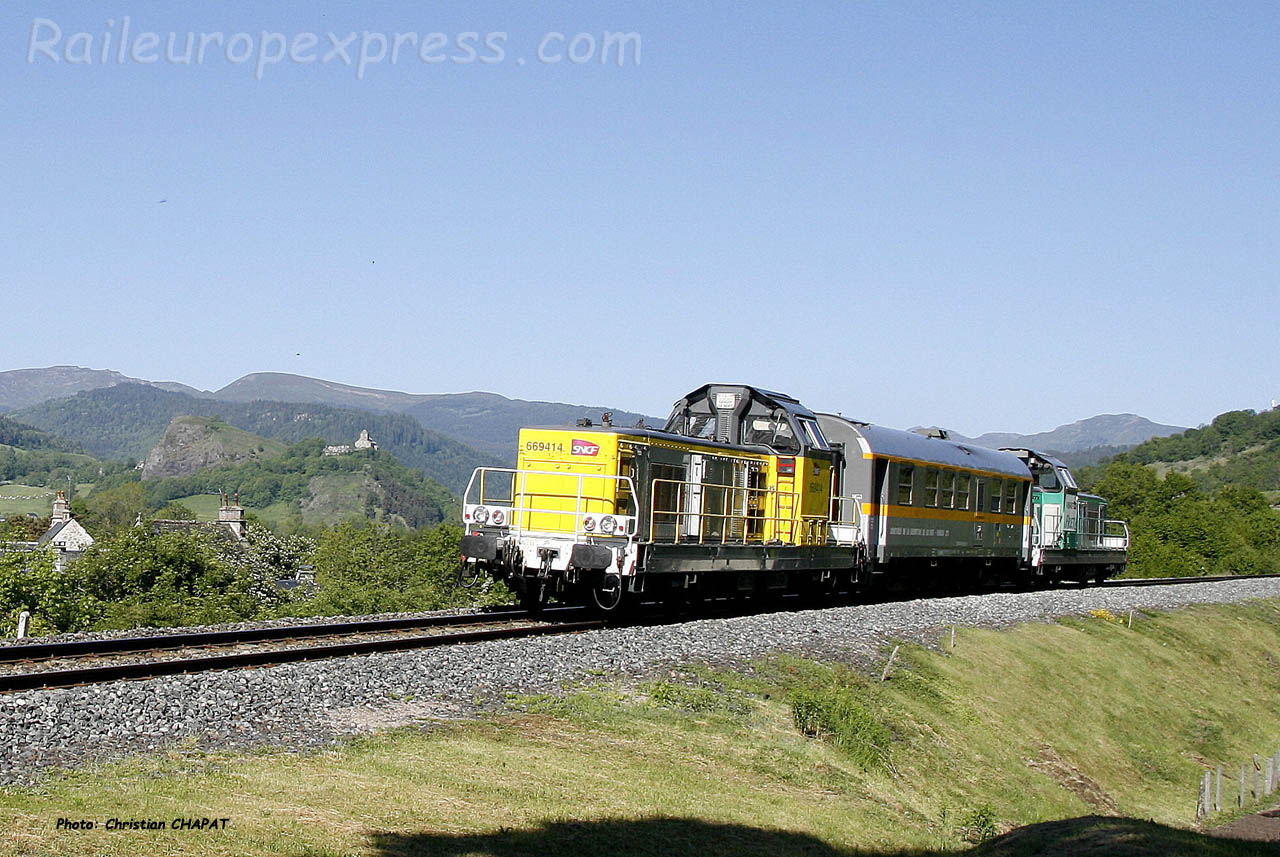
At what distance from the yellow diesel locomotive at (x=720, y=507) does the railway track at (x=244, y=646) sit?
98 cm

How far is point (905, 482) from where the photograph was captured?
29.0 metres

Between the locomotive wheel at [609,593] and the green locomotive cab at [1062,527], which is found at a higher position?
the green locomotive cab at [1062,527]

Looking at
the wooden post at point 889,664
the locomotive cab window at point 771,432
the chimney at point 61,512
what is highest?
the locomotive cab window at point 771,432

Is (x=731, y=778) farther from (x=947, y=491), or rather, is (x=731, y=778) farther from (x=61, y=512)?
(x=61, y=512)

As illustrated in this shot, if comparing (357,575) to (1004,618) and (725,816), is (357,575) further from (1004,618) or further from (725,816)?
(725,816)

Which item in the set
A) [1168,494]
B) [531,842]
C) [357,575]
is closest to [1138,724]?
[531,842]

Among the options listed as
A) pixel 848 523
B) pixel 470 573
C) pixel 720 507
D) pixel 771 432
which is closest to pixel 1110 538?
pixel 848 523

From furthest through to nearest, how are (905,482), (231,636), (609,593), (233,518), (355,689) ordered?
(233,518) < (905,482) < (609,593) < (231,636) < (355,689)

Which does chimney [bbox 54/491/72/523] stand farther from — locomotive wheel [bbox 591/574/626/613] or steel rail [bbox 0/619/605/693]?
steel rail [bbox 0/619/605/693]

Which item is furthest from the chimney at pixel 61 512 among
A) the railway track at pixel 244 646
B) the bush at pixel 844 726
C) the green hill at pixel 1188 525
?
the bush at pixel 844 726

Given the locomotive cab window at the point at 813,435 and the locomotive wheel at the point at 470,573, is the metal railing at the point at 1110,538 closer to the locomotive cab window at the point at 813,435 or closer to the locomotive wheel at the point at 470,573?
the locomotive cab window at the point at 813,435

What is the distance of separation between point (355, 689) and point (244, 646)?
4.18 meters

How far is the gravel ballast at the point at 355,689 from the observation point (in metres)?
11.3

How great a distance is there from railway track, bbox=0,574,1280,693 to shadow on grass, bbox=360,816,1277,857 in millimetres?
6368
